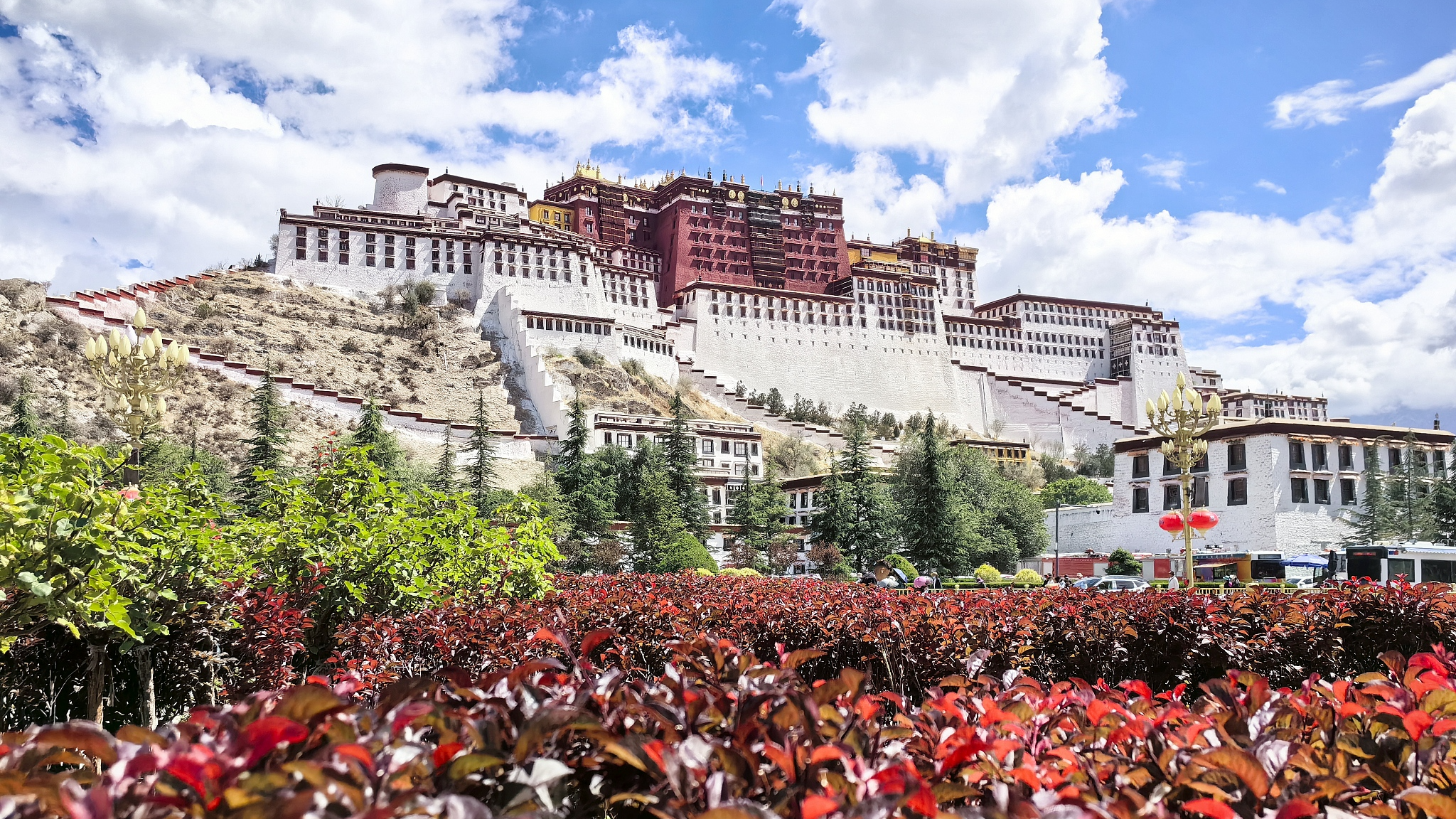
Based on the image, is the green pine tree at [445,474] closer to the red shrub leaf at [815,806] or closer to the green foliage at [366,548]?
the green foliage at [366,548]

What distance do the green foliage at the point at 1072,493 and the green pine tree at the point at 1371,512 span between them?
Result: 1081 inches

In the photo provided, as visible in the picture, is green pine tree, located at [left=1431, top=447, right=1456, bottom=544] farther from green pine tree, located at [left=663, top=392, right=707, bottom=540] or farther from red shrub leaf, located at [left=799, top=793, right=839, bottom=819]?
red shrub leaf, located at [left=799, top=793, right=839, bottom=819]

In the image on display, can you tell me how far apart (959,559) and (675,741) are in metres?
39.6

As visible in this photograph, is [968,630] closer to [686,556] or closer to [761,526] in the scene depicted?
[686,556]

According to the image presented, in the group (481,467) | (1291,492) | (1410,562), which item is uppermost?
(481,467)

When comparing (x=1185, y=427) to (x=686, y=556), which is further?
(x=686, y=556)

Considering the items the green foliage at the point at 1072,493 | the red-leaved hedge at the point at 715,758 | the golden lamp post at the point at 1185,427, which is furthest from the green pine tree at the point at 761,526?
the red-leaved hedge at the point at 715,758

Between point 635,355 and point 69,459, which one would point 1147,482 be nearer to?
point 635,355

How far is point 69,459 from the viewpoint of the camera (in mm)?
4629

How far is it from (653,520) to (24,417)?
27140 mm

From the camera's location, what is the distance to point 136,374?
12812mm

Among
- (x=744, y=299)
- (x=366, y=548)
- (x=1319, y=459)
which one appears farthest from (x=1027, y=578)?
(x=744, y=299)

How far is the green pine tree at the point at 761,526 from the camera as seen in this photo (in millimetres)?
44500

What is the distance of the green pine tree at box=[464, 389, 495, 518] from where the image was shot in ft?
138
